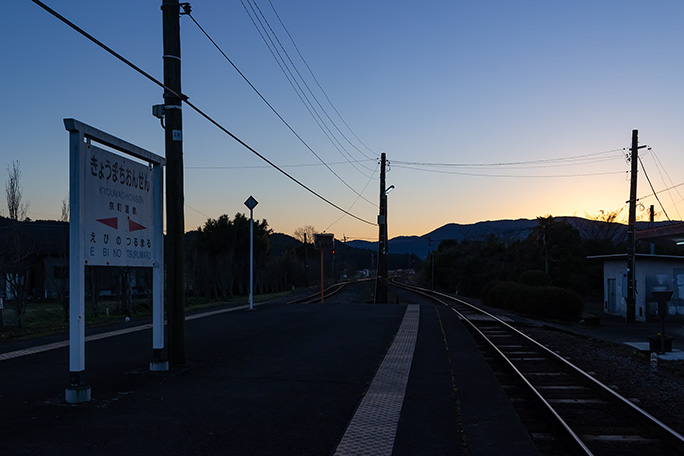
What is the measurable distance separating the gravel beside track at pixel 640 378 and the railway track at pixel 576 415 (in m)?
0.45

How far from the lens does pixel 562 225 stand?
62.3 m

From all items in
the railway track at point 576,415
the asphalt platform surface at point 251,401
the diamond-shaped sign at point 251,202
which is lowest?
the railway track at point 576,415

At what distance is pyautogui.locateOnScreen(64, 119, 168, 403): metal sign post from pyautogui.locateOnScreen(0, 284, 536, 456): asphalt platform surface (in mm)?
833

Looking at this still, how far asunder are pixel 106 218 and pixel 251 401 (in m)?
3.10

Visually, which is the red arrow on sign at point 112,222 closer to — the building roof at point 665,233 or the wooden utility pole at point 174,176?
the wooden utility pole at point 174,176

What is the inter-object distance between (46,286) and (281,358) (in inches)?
1709

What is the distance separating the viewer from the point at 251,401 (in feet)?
25.6

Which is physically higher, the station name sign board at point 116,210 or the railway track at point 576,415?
the station name sign board at point 116,210

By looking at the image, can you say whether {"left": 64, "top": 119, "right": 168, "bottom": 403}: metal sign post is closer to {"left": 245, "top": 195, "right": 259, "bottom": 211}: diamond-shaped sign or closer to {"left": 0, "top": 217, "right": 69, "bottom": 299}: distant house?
{"left": 245, "top": 195, "right": 259, "bottom": 211}: diamond-shaped sign

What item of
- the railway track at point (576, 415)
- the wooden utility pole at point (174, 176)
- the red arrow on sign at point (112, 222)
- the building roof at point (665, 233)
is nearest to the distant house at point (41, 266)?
the wooden utility pole at point (174, 176)

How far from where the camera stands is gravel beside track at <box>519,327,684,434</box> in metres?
8.90

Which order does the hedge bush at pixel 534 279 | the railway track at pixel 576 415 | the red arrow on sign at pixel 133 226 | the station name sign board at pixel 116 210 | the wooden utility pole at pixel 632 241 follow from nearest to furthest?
the railway track at pixel 576 415 < the station name sign board at pixel 116 210 < the red arrow on sign at pixel 133 226 < the wooden utility pole at pixel 632 241 < the hedge bush at pixel 534 279

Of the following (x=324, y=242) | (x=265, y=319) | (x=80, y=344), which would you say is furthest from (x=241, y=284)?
(x=80, y=344)

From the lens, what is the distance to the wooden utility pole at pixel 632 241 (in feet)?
111
